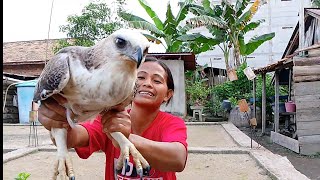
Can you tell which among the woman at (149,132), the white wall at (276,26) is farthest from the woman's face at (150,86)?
the white wall at (276,26)

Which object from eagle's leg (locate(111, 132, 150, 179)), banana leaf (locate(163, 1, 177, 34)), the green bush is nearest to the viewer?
eagle's leg (locate(111, 132, 150, 179))

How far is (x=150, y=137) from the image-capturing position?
2.43 m

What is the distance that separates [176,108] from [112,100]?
13271 mm

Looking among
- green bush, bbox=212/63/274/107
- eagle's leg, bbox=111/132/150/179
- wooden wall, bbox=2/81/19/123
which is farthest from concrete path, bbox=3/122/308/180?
wooden wall, bbox=2/81/19/123

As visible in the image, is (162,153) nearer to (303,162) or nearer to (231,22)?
(303,162)

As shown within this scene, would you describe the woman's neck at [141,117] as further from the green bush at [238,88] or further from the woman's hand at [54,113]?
the green bush at [238,88]

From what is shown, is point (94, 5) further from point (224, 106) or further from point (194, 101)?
point (224, 106)

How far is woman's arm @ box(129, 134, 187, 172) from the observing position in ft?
6.36

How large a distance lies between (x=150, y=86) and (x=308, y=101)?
698 cm

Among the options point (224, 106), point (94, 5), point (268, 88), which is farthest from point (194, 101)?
point (94, 5)

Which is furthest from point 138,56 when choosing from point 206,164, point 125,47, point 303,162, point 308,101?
point 308,101

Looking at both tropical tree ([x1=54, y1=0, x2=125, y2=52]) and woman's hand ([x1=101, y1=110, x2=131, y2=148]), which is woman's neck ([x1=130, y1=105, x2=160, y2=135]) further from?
tropical tree ([x1=54, y1=0, x2=125, y2=52])

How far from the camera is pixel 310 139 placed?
8.46 meters

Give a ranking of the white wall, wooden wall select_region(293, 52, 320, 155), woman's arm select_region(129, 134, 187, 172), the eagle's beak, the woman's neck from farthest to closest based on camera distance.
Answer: the white wall, wooden wall select_region(293, 52, 320, 155), the woman's neck, woman's arm select_region(129, 134, 187, 172), the eagle's beak
